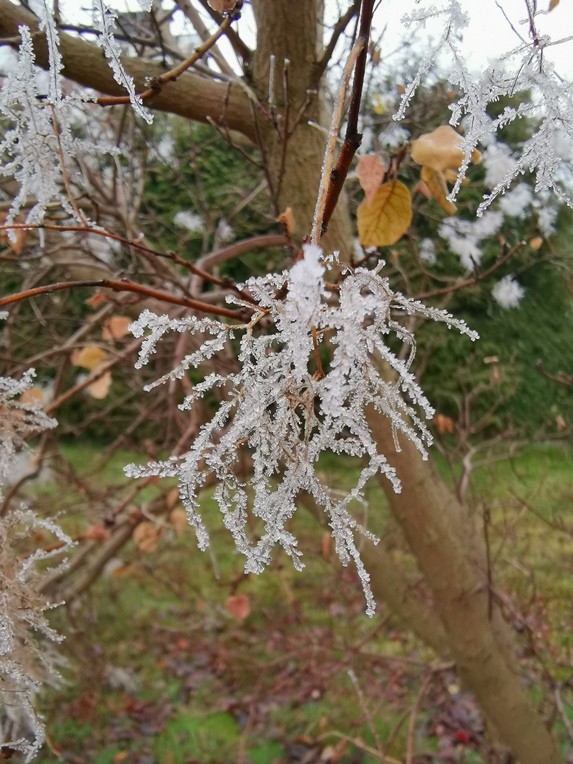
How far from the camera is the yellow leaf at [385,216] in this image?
0.97m

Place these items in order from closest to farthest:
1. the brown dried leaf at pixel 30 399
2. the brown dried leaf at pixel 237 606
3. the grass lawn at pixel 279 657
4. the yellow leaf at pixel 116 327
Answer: the brown dried leaf at pixel 30 399
the yellow leaf at pixel 116 327
the brown dried leaf at pixel 237 606
the grass lawn at pixel 279 657

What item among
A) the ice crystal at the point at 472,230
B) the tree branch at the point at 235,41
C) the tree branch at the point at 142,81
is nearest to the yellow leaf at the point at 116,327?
the tree branch at the point at 142,81

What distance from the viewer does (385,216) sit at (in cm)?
98

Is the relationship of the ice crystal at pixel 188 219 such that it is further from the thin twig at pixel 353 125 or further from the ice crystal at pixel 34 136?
the thin twig at pixel 353 125

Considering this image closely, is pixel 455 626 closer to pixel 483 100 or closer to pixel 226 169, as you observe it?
pixel 483 100

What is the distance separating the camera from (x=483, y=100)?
1.84 feet

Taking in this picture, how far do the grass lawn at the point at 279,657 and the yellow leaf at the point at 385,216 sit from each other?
177 cm

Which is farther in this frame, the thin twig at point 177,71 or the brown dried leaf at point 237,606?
the brown dried leaf at point 237,606

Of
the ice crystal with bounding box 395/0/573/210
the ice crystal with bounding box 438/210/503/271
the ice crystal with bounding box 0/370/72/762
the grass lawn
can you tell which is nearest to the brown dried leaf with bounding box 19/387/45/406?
the ice crystal with bounding box 0/370/72/762

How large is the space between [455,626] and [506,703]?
0.91ft

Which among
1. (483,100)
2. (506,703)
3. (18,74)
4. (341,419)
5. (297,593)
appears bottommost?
(506,703)

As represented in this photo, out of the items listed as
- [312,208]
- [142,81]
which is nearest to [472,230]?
[312,208]

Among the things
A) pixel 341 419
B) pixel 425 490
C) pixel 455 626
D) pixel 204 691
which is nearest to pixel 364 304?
pixel 341 419

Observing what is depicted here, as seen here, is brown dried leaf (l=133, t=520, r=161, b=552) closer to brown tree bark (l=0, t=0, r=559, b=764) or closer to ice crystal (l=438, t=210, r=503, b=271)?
brown tree bark (l=0, t=0, r=559, b=764)
